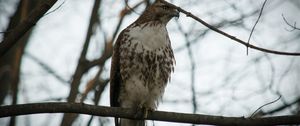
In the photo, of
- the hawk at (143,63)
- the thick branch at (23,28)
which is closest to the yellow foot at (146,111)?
the hawk at (143,63)

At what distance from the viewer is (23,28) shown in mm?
4699

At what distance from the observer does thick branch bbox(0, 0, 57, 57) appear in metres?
4.66

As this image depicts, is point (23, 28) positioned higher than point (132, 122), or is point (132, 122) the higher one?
point (23, 28)

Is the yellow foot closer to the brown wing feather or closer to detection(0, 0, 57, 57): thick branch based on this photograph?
the brown wing feather

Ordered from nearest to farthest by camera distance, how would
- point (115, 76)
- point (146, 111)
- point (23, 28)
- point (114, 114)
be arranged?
point (23, 28)
point (114, 114)
point (146, 111)
point (115, 76)

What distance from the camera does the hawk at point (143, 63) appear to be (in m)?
6.05

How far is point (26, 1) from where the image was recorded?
7543mm

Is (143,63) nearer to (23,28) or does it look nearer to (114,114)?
(114,114)

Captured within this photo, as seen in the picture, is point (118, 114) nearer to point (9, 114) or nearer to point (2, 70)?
point (9, 114)

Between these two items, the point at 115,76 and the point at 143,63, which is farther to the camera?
the point at 115,76

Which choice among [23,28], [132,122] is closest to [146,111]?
[132,122]

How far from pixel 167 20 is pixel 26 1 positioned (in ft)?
7.50

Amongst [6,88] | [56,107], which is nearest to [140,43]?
[56,107]

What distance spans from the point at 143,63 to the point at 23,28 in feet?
5.67
